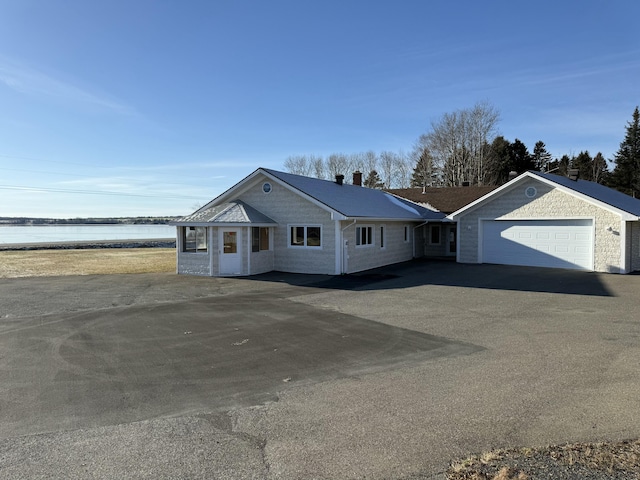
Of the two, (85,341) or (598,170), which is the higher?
(598,170)

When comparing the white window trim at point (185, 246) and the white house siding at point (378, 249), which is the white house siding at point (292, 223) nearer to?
the white house siding at point (378, 249)

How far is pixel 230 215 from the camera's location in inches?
727

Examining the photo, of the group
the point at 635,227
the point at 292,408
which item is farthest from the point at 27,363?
the point at 635,227

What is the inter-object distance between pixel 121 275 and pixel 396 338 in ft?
47.0

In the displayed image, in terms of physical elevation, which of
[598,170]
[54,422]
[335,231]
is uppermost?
[598,170]

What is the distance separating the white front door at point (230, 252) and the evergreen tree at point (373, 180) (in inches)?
1723

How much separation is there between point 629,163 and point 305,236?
53434mm

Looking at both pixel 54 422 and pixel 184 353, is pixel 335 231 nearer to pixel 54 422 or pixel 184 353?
pixel 184 353

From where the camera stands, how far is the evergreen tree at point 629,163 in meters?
53.2

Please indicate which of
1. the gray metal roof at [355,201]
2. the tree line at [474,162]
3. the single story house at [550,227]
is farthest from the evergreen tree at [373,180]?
the single story house at [550,227]

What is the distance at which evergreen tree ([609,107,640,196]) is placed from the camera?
175 ft

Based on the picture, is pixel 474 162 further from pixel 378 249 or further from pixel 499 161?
pixel 378 249

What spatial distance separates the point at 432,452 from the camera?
13.0 feet

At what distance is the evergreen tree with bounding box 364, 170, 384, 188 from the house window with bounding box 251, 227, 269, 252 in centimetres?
4241
